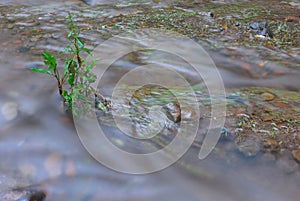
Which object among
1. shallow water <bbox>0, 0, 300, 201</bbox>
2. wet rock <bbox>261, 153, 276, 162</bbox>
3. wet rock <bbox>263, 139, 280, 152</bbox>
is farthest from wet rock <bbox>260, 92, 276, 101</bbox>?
wet rock <bbox>261, 153, 276, 162</bbox>

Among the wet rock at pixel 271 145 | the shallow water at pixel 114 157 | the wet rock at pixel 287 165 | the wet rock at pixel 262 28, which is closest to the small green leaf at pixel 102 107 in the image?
the shallow water at pixel 114 157

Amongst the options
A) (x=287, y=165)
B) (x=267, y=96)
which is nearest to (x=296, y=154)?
(x=287, y=165)

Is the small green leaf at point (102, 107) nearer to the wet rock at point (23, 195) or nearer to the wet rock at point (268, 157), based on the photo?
the wet rock at point (23, 195)

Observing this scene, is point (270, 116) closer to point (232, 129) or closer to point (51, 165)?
point (232, 129)

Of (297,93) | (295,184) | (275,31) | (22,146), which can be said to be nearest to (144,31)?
(275,31)

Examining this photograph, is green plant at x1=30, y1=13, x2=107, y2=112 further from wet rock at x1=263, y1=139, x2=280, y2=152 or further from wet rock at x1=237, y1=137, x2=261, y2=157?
wet rock at x1=263, y1=139, x2=280, y2=152

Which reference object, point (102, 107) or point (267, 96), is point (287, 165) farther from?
point (102, 107)

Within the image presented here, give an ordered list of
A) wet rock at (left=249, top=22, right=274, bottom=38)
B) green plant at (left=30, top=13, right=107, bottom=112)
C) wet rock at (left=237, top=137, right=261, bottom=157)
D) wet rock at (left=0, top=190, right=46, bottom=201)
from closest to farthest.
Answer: wet rock at (left=0, top=190, right=46, bottom=201) → wet rock at (left=237, top=137, right=261, bottom=157) → green plant at (left=30, top=13, right=107, bottom=112) → wet rock at (left=249, top=22, right=274, bottom=38)

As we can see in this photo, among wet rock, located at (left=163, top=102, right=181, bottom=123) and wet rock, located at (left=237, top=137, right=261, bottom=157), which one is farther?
wet rock, located at (left=163, top=102, right=181, bottom=123)
